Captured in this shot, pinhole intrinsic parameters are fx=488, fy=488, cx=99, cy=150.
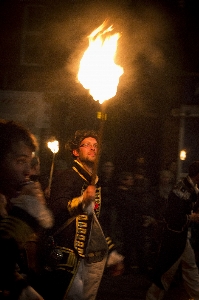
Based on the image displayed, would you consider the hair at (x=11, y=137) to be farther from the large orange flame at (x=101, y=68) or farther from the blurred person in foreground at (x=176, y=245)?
the blurred person in foreground at (x=176, y=245)

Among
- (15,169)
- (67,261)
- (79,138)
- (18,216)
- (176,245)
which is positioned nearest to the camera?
(18,216)

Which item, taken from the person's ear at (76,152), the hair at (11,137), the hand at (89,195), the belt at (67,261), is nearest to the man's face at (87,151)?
the person's ear at (76,152)

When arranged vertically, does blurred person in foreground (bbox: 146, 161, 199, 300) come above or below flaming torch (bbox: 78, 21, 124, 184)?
below

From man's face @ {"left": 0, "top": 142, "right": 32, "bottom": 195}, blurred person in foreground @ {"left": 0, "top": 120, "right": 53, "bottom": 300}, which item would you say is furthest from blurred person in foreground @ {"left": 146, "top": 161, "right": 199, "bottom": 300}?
man's face @ {"left": 0, "top": 142, "right": 32, "bottom": 195}

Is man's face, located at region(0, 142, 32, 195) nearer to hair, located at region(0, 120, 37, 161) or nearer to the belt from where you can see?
hair, located at region(0, 120, 37, 161)

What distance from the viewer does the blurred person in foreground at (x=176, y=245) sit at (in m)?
5.89

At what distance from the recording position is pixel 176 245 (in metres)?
5.97

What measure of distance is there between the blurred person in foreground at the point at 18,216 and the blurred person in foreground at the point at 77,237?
98cm

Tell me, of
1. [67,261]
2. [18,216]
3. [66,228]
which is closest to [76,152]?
[66,228]

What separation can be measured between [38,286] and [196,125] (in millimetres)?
11216

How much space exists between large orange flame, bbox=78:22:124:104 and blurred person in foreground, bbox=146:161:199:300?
259 centimetres

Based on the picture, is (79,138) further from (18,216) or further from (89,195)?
(18,216)

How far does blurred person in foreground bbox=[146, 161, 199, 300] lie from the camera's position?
5.89 meters

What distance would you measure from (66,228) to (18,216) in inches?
56.8
